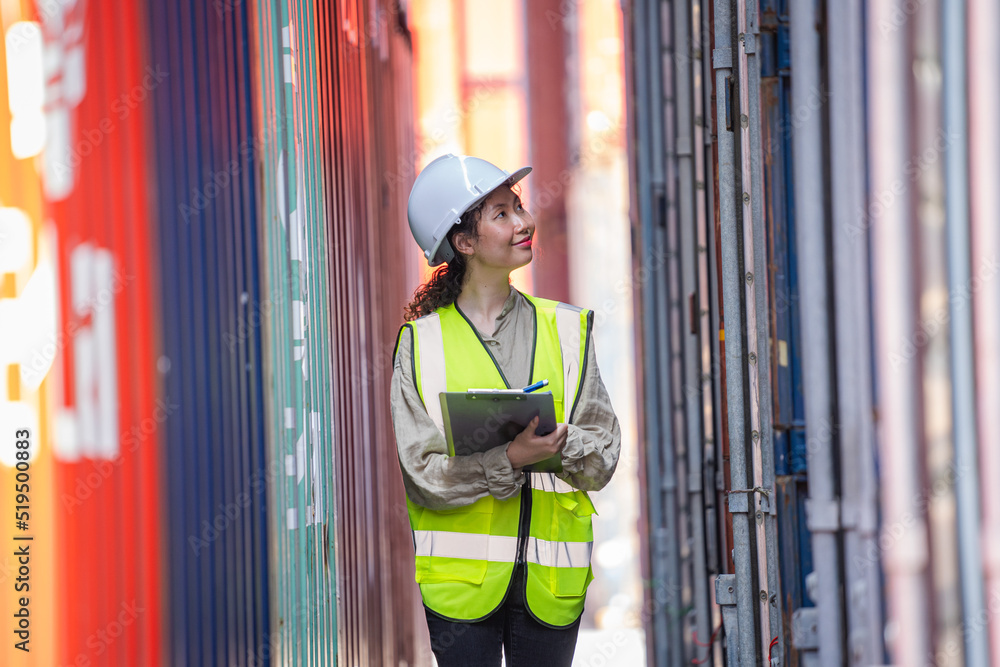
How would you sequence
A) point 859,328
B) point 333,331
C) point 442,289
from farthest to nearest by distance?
point 333,331, point 442,289, point 859,328

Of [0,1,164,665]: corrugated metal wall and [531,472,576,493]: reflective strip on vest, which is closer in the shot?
[0,1,164,665]: corrugated metal wall

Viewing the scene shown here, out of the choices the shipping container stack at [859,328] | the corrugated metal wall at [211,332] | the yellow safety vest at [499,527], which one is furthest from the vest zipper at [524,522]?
the corrugated metal wall at [211,332]

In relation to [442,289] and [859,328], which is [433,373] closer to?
[442,289]

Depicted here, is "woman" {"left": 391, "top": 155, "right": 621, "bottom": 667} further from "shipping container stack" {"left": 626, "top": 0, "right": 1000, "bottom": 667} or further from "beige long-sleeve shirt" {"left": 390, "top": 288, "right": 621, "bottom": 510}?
"shipping container stack" {"left": 626, "top": 0, "right": 1000, "bottom": 667}

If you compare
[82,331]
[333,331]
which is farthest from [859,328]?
[333,331]

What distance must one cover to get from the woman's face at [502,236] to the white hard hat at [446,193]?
4 centimetres

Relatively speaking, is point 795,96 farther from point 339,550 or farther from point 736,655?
point 339,550

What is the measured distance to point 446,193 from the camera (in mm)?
2213

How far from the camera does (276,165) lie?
267 cm

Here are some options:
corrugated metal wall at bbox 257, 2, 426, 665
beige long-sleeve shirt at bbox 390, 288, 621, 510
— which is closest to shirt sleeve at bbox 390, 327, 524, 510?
beige long-sleeve shirt at bbox 390, 288, 621, 510

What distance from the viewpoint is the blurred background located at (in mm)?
1405

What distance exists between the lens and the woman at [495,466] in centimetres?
208

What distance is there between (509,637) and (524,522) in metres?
0.25

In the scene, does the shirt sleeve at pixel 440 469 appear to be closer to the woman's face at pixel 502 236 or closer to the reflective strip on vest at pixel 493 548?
the reflective strip on vest at pixel 493 548
